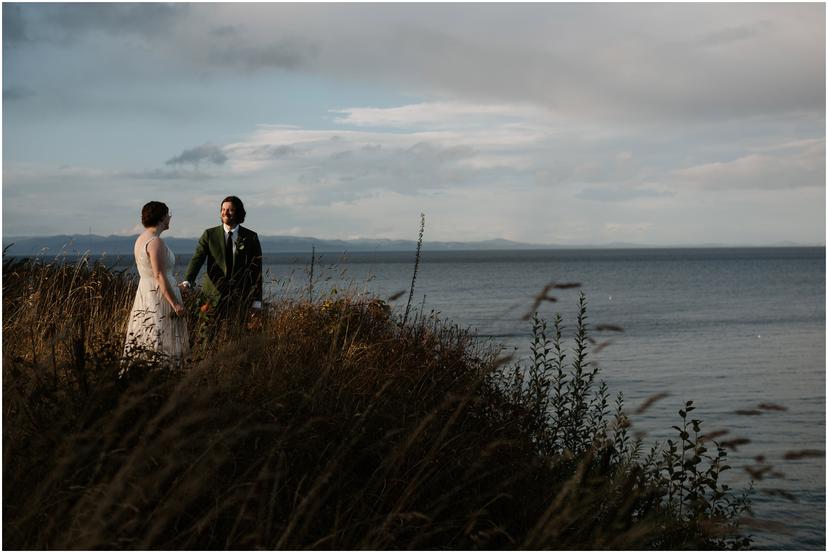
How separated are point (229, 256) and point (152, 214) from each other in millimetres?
1591

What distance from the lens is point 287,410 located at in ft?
16.7

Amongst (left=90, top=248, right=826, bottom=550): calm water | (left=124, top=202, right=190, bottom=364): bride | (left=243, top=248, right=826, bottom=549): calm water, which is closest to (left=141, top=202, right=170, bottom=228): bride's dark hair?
(left=124, top=202, right=190, bottom=364): bride

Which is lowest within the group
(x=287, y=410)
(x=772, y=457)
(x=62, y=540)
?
(x=772, y=457)

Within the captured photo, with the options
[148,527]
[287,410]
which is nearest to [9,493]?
[148,527]

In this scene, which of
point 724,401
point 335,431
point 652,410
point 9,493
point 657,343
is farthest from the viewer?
point 657,343

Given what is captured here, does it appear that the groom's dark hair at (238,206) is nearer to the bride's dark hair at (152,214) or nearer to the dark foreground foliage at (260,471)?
the bride's dark hair at (152,214)

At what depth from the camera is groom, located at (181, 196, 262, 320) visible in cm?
1012

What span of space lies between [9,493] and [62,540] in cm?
48

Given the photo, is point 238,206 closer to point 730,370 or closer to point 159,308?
point 159,308

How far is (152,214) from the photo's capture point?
883cm

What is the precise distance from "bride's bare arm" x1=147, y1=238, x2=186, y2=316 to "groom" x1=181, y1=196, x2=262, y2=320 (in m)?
1.26

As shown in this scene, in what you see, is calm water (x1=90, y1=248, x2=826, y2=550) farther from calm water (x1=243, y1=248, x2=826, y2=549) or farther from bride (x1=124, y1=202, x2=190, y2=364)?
bride (x1=124, y1=202, x2=190, y2=364)

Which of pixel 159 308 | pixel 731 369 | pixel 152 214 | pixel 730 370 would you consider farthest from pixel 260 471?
pixel 731 369

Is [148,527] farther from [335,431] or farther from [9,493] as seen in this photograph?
[335,431]
